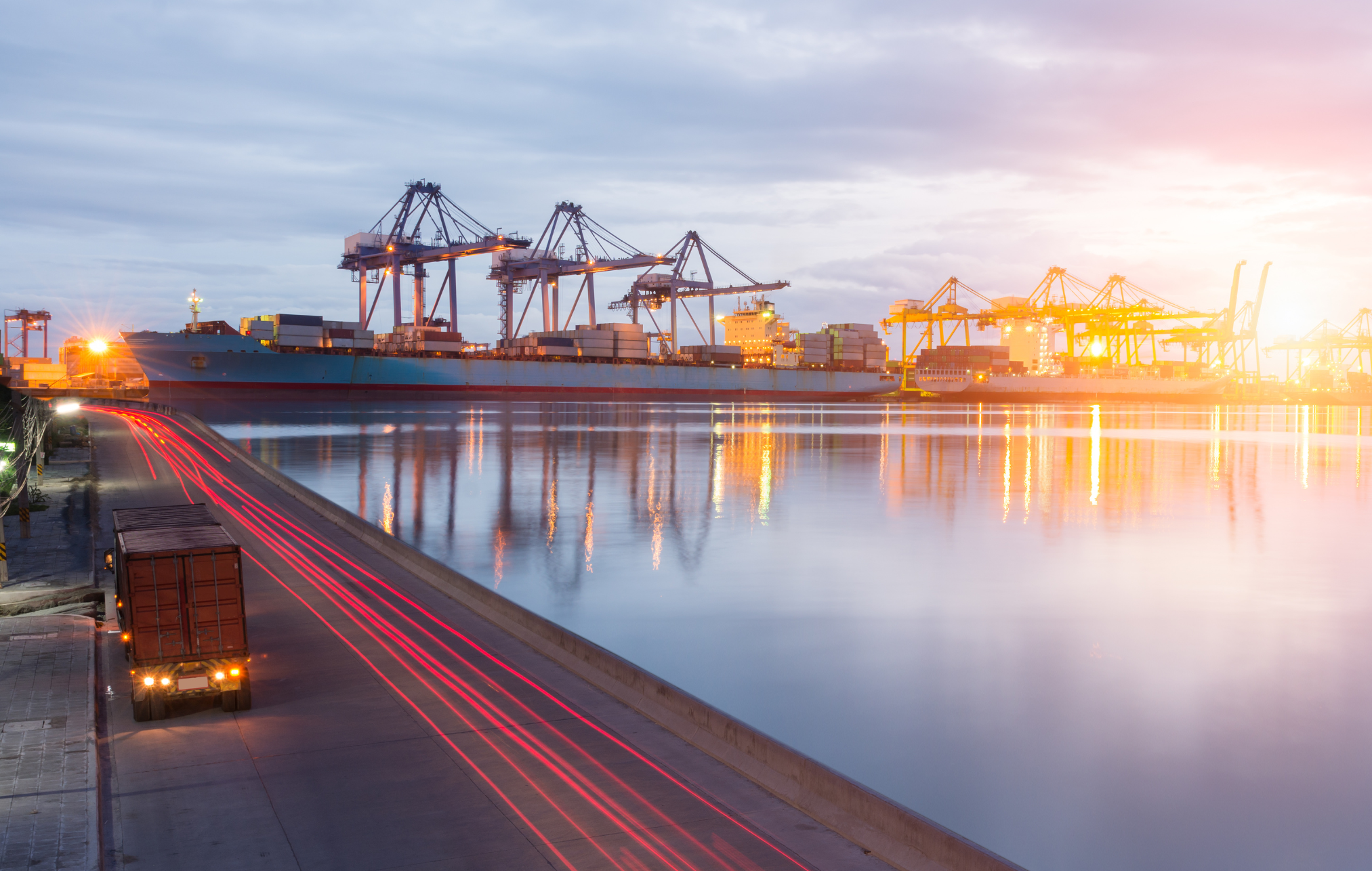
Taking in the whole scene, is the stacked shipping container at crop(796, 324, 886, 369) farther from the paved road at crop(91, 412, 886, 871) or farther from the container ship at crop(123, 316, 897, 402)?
the paved road at crop(91, 412, 886, 871)

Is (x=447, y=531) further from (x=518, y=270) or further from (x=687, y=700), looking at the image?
(x=518, y=270)

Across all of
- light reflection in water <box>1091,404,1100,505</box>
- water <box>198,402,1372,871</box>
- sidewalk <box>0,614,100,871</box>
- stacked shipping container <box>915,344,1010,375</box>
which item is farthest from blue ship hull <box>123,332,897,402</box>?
sidewalk <box>0,614,100,871</box>

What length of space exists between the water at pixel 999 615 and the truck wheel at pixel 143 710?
4023 millimetres

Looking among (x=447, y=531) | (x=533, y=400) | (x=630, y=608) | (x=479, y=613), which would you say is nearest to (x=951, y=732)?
(x=630, y=608)

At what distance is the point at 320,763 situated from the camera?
20.6ft

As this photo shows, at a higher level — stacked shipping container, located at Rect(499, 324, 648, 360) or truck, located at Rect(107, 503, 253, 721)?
stacked shipping container, located at Rect(499, 324, 648, 360)

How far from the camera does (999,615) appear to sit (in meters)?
10.8

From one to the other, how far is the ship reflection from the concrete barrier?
7.70 feet

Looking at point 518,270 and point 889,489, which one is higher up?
point 518,270

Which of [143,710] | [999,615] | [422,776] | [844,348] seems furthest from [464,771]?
[844,348]

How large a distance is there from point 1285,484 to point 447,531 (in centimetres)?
2240

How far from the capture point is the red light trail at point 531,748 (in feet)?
16.9

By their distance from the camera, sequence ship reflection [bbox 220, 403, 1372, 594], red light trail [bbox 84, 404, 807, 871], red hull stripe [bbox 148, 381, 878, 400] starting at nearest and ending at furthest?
red light trail [bbox 84, 404, 807, 871]
ship reflection [bbox 220, 403, 1372, 594]
red hull stripe [bbox 148, 381, 878, 400]

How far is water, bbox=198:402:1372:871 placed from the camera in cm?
620
